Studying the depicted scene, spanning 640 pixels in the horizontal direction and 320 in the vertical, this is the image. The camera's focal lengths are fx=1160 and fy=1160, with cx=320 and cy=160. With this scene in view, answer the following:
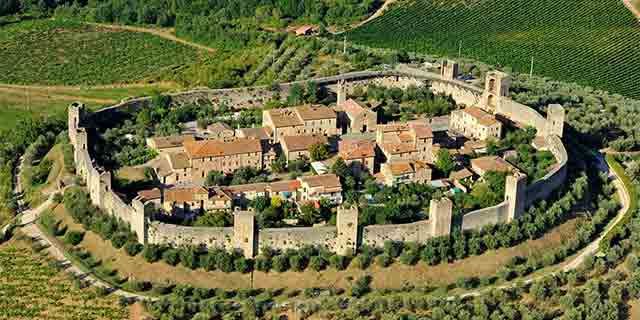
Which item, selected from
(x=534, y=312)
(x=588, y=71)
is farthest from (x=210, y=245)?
(x=588, y=71)

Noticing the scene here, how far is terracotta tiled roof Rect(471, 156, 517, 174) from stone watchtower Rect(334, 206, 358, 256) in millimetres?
8005

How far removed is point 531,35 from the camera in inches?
2965

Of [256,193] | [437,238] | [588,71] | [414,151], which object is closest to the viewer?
[437,238]

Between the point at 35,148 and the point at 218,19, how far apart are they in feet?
92.3

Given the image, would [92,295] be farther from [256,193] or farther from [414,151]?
[414,151]

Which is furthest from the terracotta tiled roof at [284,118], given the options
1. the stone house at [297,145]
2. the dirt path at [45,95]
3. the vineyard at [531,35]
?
the vineyard at [531,35]

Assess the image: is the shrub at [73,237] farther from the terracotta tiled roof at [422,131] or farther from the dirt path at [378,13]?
the dirt path at [378,13]

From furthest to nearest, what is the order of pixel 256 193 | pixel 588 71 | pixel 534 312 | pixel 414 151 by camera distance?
pixel 588 71 → pixel 414 151 → pixel 256 193 → pixel 534 312

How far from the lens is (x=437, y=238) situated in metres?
42.6

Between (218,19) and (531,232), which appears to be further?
(218,19)

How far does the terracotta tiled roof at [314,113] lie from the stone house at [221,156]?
3941 millimetres

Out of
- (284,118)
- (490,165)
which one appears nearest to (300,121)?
(284,118)

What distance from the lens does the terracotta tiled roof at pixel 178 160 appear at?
47.2m

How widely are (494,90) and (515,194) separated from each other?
12.8 m
